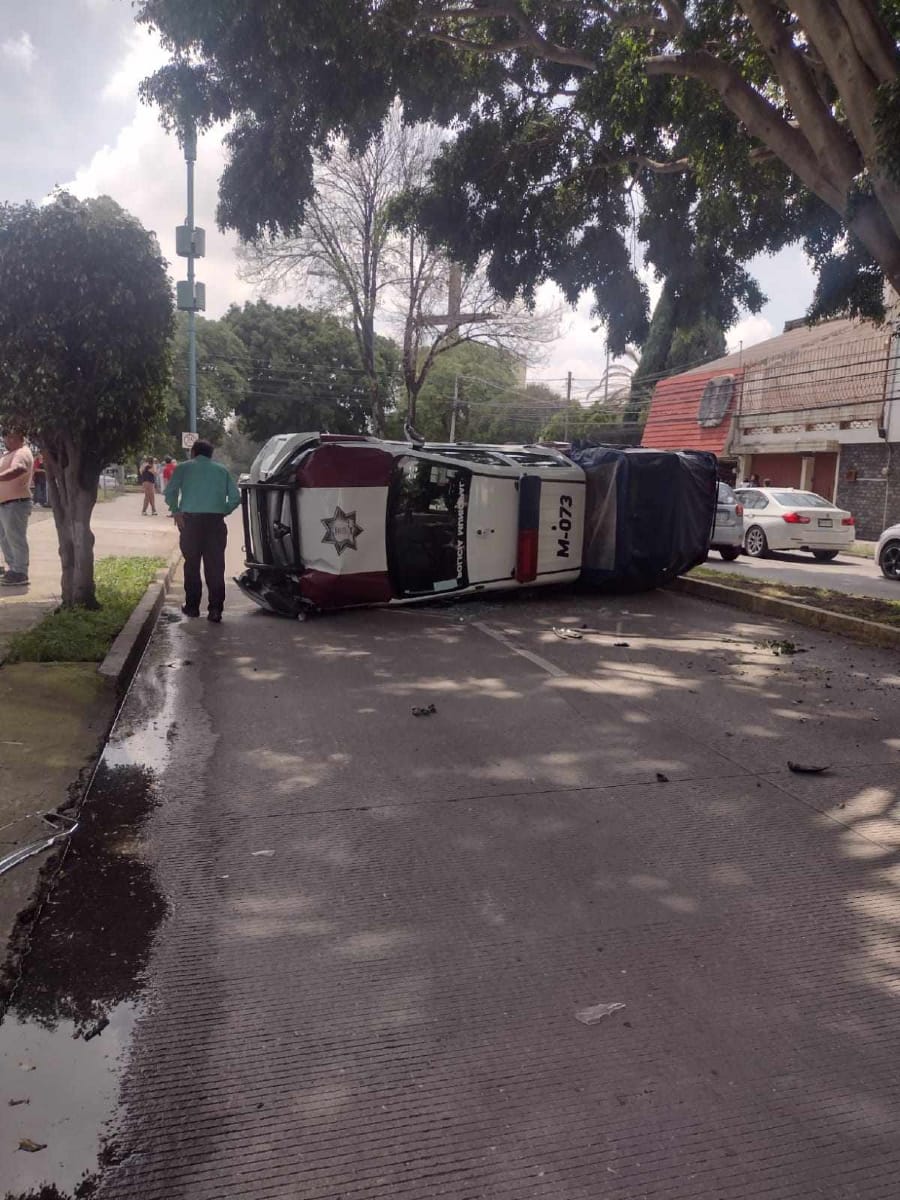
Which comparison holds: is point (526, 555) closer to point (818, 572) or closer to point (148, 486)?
point (818, 572)

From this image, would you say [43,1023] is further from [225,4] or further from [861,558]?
[861,558]

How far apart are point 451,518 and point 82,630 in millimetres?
4060

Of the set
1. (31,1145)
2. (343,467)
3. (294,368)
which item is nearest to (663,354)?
(294,368)

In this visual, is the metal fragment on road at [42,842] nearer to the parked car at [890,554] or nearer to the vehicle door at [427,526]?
the vehicle door at [427,526]

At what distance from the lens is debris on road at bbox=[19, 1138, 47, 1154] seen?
91.1 inches

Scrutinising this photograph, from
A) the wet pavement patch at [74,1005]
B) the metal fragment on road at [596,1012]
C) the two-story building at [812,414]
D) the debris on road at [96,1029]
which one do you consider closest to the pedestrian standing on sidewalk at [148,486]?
the two-story building at [812,414]

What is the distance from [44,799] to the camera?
4.56m

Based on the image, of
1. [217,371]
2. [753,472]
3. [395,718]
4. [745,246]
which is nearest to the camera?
[395,718]

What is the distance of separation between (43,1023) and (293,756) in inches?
103

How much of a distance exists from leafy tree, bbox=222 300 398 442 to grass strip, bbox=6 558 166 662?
142 ft

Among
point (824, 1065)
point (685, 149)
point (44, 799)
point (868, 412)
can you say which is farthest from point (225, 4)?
point (868, 412)

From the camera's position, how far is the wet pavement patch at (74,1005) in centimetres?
231

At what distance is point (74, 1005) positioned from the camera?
9.64 ft

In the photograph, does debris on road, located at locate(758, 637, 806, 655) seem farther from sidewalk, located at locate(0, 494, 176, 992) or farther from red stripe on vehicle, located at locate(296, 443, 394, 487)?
sidewalk, located at locate(0, 494, 176, 992)
